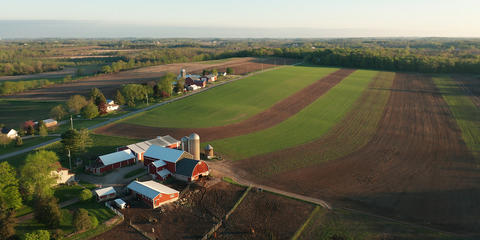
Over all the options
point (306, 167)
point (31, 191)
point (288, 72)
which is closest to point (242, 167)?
point (306, 167)

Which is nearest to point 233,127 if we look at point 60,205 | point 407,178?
point 407,178

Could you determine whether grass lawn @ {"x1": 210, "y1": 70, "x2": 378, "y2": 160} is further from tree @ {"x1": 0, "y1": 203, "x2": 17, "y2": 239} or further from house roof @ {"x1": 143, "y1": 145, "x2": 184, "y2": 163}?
tree @ {"x1": 0, "y1": 203, "x2": 17, "y2": 239}

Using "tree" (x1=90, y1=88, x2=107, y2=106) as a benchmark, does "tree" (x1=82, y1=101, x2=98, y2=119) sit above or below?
below

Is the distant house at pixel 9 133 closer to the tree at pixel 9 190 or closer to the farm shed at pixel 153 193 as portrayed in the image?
the tree at pixel 9 190

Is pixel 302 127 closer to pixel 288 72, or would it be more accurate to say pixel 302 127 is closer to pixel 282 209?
pixel 282 209

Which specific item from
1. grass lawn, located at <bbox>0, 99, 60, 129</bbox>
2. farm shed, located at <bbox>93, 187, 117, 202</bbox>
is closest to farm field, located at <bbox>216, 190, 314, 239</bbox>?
farm shed, located at <bbox>93, 187, 117, 202</bbox>

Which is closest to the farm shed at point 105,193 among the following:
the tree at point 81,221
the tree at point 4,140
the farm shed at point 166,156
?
the tree at point 81,221

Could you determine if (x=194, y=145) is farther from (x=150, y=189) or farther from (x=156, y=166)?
(x=150, y=189)
